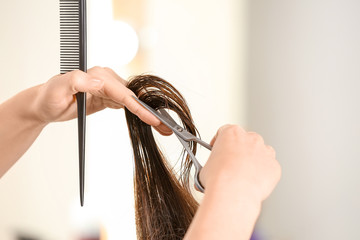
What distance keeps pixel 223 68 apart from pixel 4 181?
135 cm

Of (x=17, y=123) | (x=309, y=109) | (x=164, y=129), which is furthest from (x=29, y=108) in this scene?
(x=309, y=109)

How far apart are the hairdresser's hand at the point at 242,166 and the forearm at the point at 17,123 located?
0.54 metres

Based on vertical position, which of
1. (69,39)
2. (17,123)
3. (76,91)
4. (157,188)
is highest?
(69,39)

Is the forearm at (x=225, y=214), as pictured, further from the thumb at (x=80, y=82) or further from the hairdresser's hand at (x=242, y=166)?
the thumb at (x=80, y=82)

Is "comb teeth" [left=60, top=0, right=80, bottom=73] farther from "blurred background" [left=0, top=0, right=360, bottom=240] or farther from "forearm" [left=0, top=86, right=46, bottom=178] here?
"blurred background" [left=0, top=0, right=360, bottom=240]

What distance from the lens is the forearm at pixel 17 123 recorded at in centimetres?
Answer: 95

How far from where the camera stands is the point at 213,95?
194cm

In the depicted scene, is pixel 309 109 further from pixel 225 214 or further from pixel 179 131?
pixel 225 214

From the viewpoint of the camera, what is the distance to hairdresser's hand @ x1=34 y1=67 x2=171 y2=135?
799 millimetres

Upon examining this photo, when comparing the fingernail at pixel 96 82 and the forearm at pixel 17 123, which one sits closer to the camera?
the fingernail at pixel 96 82

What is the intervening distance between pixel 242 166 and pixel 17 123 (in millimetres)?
658

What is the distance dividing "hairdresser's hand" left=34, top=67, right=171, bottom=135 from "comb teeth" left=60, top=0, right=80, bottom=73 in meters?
0.09

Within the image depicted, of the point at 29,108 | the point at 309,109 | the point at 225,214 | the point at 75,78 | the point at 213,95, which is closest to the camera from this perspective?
the point at 225,214

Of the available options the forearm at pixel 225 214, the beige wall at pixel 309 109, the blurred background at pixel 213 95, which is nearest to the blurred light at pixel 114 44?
the blurred background at pixel 213 95
